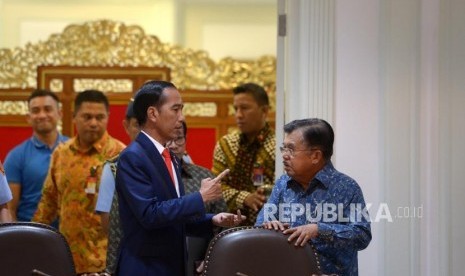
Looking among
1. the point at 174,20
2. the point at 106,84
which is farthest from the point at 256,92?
the point at 174,20

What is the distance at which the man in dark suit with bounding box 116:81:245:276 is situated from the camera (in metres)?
3.27

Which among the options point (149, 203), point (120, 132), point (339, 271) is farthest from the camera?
point (120, 132)

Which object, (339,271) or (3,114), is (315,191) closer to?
(339,271)

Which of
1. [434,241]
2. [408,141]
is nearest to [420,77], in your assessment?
[408,141]

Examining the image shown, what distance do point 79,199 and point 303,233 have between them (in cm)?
199

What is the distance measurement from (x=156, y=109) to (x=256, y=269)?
2.20ft

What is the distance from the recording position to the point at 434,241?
471 cm

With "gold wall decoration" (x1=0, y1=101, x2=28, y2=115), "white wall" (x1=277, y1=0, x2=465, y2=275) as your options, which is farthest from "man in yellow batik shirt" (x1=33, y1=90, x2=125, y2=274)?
"gold wall decoration" (x1=0, y1=101, x2=28, y2=115)

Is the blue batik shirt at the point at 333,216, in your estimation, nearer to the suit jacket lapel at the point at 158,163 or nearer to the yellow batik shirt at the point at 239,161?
the suit jacket lapel at the point at 158,163

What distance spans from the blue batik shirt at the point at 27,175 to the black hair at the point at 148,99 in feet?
8.67

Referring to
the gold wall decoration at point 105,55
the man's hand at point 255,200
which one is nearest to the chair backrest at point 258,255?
the man's hand at point 255,200

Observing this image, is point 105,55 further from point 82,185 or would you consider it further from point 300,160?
point 300,160

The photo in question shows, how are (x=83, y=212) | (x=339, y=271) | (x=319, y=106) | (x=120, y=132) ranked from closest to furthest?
(x=339, y=271)
(x=319, y=106)
(x=83, y=212)
(x=120, y=132)

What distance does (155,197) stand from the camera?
10.9 ft
